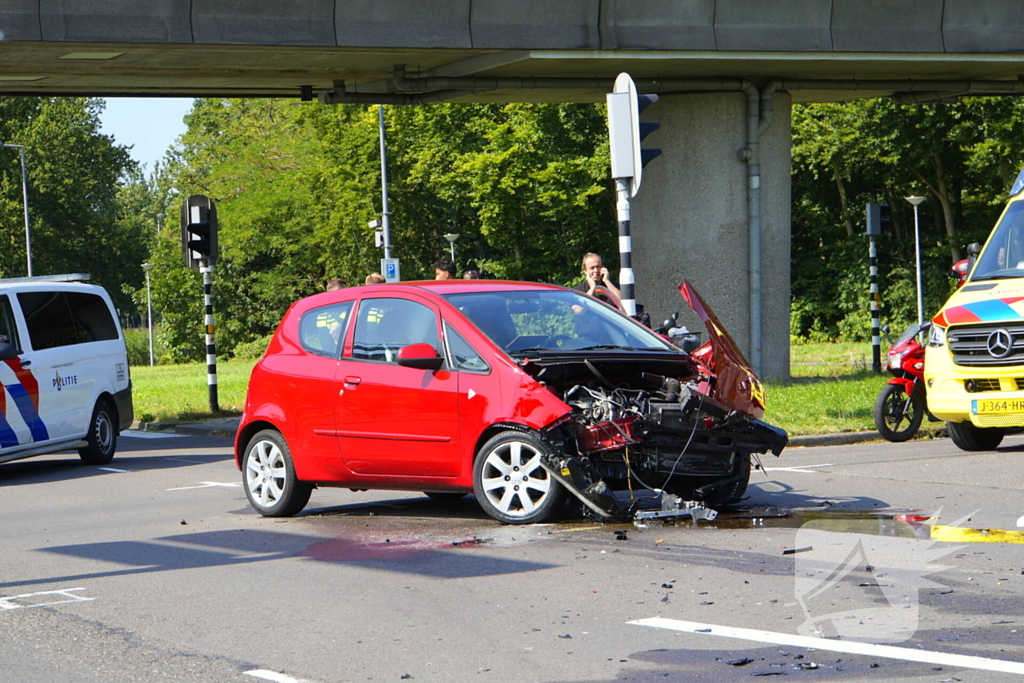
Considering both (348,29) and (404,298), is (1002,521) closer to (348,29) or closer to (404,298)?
(404,298)

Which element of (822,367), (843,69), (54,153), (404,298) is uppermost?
(54,153)

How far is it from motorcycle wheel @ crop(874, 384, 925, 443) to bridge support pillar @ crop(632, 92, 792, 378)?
6.25 metres

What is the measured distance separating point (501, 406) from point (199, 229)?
1204 cm

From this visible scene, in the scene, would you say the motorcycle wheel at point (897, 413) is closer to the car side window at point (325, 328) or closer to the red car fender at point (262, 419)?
the car side window at point (325, 328)

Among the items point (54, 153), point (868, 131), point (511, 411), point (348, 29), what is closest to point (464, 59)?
point (348, 29)

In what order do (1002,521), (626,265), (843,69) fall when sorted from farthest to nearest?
(843,69) < (626,265) < (1002,521)

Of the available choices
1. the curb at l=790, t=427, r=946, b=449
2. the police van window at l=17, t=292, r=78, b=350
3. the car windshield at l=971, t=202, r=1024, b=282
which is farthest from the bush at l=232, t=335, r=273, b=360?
the car windshield at l=971, t=202, r=1024, b=282

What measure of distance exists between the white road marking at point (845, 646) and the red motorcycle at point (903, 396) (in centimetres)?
826

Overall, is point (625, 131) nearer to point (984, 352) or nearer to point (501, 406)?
point (984, 352)

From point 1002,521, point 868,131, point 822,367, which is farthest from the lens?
point 868,131

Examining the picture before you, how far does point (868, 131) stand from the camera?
Answer: 4406cm

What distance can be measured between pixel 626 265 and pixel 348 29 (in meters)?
5.92

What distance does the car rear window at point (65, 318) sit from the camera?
14375 mm

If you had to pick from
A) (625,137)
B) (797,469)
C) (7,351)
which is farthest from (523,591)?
(7,351)
